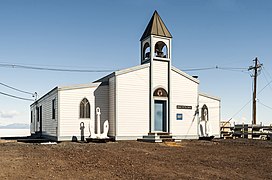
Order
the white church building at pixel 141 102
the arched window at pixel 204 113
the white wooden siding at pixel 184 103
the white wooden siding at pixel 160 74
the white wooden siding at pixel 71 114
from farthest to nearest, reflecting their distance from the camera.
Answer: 1. the arched window at pixel 204 113
2. the white wooden siding at pixel 184 103
3. the white wooden siding at pixel 160 74
4. the white church building at pixel 141 102
5. the white wooden siding at pixel 71 114

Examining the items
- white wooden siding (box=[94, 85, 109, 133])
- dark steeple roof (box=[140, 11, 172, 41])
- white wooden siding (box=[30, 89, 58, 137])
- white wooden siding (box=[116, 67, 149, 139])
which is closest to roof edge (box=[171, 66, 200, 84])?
white wooden siding (box=[116, 67, 149, 139])

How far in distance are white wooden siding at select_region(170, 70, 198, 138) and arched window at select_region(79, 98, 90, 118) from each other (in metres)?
6.48

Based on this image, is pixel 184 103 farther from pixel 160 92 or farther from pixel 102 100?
pixel 102 100

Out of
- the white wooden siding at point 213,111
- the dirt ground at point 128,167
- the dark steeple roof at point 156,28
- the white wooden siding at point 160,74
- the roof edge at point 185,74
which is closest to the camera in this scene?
the dirt ground at point 128,167

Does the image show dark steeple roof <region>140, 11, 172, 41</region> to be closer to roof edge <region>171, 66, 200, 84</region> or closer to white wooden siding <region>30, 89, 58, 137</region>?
roof edge <region>171, 66, 200, 84</region>

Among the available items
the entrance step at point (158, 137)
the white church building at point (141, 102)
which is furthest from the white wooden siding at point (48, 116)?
the entrance step at point (158, 137)

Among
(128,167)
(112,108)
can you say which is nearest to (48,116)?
(112,108)

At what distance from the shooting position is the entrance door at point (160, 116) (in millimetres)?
24156

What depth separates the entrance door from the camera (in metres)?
24.2

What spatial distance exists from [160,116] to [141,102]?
6.91 feet

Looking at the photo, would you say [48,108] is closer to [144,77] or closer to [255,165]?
[144,77]

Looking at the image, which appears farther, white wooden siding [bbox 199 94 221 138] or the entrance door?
white wooden siding [bbox 199 94 221 138]

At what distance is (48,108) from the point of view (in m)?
24.9

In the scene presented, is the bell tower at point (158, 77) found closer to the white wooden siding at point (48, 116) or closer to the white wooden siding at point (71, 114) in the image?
the white wooden siding at point (71, 114)
